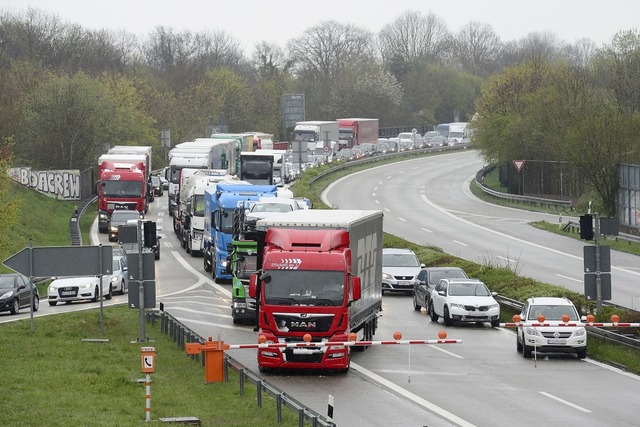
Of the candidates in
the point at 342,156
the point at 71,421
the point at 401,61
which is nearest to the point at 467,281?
the point at 71,421

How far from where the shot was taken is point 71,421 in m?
19.5

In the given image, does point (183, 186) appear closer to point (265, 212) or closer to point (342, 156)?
point (265, 212)

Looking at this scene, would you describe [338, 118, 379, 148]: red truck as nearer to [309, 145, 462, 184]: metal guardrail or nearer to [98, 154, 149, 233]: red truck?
[309, 145, 462, 184]: metal guardrail

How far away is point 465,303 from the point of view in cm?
3666

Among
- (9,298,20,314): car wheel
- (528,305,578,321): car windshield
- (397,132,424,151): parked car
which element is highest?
(397,132,424,151): parked car

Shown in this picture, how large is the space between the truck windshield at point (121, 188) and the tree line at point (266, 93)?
5.56 m

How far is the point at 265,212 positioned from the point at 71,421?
2541 cm

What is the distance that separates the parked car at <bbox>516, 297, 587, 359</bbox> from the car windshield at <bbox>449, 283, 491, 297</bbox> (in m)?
5.91

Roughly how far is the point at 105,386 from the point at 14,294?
19829mm

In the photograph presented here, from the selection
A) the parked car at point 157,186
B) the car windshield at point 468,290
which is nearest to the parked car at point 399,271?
the car windshield at point 468,290

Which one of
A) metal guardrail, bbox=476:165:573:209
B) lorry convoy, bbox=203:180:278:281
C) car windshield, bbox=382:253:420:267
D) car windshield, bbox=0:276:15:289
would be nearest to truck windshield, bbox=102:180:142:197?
lorry convoy, bbox=203:180:278:281

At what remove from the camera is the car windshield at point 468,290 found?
3719 cm

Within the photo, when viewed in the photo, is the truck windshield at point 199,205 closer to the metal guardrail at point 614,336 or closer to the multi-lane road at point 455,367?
the multi-lane road at point 455,367

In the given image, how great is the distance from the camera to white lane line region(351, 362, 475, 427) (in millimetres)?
22114
